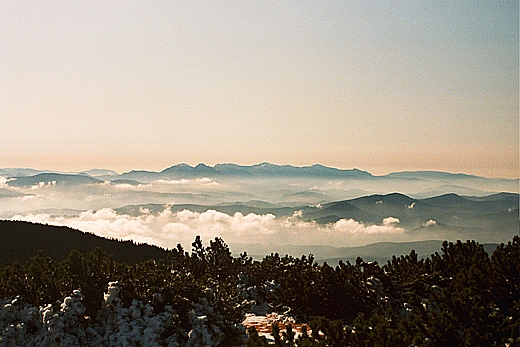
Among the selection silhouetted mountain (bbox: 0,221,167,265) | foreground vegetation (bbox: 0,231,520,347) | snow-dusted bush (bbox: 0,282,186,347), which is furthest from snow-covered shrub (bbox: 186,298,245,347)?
silhouetted mountain (bbox: 0,221,167,265)

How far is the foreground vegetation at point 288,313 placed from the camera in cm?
790

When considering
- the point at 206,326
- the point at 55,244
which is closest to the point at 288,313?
the point at 206,326

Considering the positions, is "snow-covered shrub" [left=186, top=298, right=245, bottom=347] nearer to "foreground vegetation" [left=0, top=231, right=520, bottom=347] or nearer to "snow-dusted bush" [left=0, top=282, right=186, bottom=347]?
"foreground vegetation" [left=0, top=231, right=520, bottom=347]

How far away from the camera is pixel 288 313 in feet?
47.4

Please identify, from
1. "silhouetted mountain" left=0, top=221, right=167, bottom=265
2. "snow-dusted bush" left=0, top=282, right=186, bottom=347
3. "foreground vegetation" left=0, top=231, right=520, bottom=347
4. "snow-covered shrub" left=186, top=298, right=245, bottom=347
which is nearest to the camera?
"foreground vegetation" left=0, top=231, right=520, bottom=347

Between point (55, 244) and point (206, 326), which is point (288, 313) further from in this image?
point (55, 244)

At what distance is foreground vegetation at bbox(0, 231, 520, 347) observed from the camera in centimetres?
790

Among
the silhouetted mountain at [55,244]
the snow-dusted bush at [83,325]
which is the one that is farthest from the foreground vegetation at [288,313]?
the silhouetted mountain at [55,244]

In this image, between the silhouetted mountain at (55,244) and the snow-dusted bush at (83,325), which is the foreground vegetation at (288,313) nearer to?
the snow-dusted bush at (83,325)

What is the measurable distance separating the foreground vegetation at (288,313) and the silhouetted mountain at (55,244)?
844 inches

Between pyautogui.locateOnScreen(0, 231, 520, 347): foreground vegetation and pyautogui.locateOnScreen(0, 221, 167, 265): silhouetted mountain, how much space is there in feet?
70.3

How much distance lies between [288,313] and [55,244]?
25.7 meters

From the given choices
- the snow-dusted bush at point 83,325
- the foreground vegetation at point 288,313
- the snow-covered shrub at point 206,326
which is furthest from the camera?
the snow-covered shrub at point 206,326

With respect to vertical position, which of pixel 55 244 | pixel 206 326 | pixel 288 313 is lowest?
pixel 55 244
